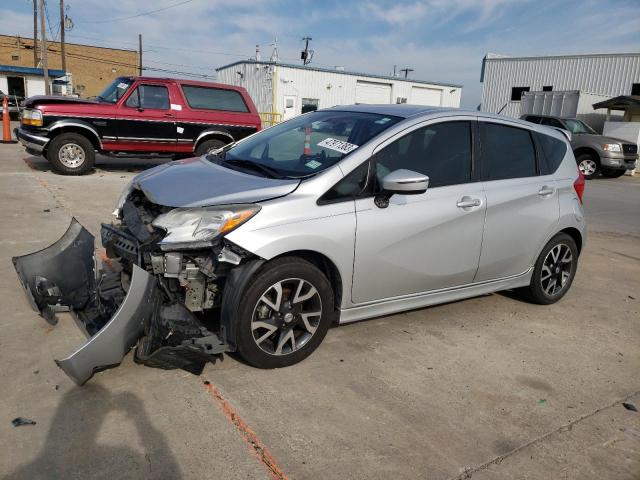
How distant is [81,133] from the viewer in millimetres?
10414

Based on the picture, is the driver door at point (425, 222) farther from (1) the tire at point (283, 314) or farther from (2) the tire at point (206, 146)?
(2) the tire at point (206, 146)

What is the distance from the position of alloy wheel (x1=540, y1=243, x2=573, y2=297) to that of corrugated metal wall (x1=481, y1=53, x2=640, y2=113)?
25.7 meters

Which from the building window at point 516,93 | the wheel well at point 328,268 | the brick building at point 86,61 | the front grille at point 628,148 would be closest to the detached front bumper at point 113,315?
the wheel well at point 328,268

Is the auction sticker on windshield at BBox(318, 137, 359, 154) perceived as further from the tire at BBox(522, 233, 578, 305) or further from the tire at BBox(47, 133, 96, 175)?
the tire at BBox(47, 133, 96, 175)

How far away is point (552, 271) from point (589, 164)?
14880 mm

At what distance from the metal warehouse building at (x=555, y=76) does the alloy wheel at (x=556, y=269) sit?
23343mm

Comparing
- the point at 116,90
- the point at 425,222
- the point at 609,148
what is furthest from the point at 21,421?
the point at 609,148

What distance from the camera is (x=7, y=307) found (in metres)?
4.07

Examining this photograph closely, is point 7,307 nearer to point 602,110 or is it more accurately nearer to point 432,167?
point 432,167

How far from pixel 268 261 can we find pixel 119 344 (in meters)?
0.97

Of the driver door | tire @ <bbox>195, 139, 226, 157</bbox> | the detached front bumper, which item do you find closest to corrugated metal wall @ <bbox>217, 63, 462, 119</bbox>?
tire @ <bbox>195, 139, 226, 157</bbox>

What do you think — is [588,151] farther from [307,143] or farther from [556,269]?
[307,143]

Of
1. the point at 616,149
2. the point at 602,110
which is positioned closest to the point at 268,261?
the point at 616,149

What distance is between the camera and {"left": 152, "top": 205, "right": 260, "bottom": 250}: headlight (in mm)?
3113
